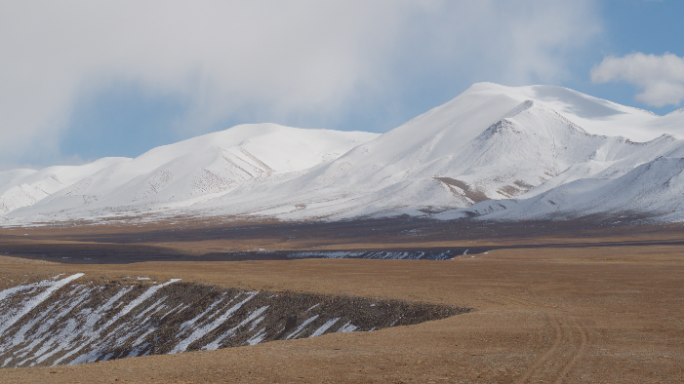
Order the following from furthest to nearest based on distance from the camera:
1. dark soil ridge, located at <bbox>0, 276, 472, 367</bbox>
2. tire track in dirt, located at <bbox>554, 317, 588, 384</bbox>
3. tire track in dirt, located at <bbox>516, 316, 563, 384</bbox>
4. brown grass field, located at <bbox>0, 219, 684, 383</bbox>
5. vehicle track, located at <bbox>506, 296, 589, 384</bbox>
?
dark soil ridge, located at <bbox>0, 276, 472, 367</bbox>
brown grass field, located at <bbox>0, 219, 684, 383</bbox>
vehicle track, located at <bbox>506, 296, 589, 384</bbox>
tire track in dirt, located at <bbox>554, 317, 588, 384</bbox>
tire track in dirt, located at <bbox>516, 316, 563, 384</bbox>

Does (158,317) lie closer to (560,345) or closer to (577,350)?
(560,345)

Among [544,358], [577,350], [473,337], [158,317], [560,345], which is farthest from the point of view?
[158,317]

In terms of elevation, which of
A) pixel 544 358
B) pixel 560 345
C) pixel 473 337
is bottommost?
pixel 473 337

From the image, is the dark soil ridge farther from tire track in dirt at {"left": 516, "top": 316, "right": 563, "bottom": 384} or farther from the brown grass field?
tire track in dirt at {"left": 516, "top": 316, "right": 563, "bottom": 384}

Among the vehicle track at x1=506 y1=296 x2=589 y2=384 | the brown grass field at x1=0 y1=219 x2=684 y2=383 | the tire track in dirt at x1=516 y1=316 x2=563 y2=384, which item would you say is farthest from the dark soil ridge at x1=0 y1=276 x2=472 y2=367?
the tire track in dirt at x1=516 y1=316 x2=563 y2=384

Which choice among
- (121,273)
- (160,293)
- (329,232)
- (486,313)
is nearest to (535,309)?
(486,313)

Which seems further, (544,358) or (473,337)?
(473,337)

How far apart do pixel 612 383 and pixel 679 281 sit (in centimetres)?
3145

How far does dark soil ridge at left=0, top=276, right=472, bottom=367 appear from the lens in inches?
1371

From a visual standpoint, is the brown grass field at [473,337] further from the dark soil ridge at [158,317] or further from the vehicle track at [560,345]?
the dark soil ridge at [158,317]

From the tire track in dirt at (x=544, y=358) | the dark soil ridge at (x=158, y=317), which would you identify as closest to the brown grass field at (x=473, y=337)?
the tire track in dirt at (x=544, y=358)

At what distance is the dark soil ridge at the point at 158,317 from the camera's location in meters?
34.8

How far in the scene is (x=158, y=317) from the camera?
40.7 meters

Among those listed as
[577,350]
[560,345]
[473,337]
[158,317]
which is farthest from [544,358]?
[158,317]
